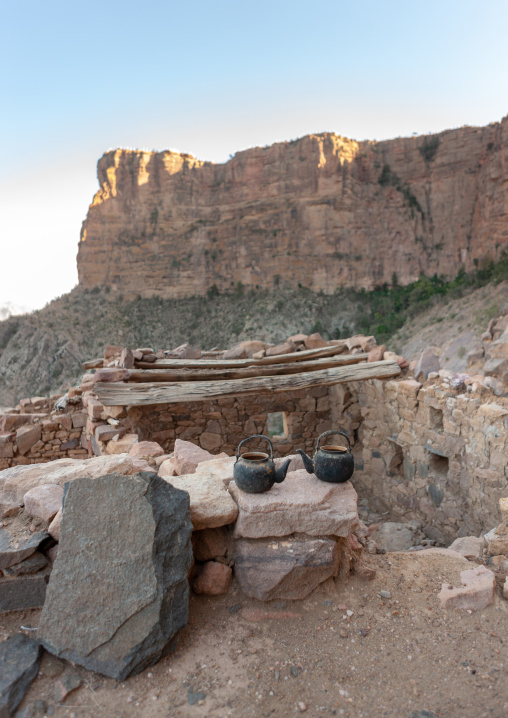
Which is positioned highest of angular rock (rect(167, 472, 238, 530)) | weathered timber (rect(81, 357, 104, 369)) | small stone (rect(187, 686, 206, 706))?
weathered timber (rect(81, 357, 104, 369))

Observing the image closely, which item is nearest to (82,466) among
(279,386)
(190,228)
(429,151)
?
(279,386)

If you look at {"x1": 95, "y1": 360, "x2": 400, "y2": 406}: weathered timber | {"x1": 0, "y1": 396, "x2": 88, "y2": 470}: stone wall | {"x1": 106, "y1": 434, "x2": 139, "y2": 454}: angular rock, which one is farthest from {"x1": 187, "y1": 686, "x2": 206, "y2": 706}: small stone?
{"x1": 0, "y1": 396, "x2": 88, "y2": 470}: stone wall

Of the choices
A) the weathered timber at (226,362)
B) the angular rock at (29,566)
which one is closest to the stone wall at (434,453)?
the weathered timber at (226,362)

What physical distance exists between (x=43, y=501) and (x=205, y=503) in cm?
109

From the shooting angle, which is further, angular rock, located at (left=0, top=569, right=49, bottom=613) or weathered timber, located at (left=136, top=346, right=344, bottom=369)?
weathered timber, located at (left=136, top=346, right=344, bottom=369)

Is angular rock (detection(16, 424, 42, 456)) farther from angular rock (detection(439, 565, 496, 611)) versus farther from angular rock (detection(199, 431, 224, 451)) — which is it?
angular rock (detection(439, 565, 496, 611))

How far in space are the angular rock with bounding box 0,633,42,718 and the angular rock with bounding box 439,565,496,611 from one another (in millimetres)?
2557

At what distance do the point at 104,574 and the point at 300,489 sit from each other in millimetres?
1468

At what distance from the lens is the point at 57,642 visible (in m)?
2.16

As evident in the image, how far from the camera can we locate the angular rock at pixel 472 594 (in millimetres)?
2758

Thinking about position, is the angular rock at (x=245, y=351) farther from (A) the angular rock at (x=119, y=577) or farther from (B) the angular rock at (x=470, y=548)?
(A) the angular rock at (x=119, y=577)

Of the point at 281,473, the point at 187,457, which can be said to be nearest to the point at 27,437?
the point at 187,457

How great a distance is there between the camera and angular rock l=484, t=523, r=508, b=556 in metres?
3.32

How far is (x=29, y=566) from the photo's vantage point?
2463 millimetres
